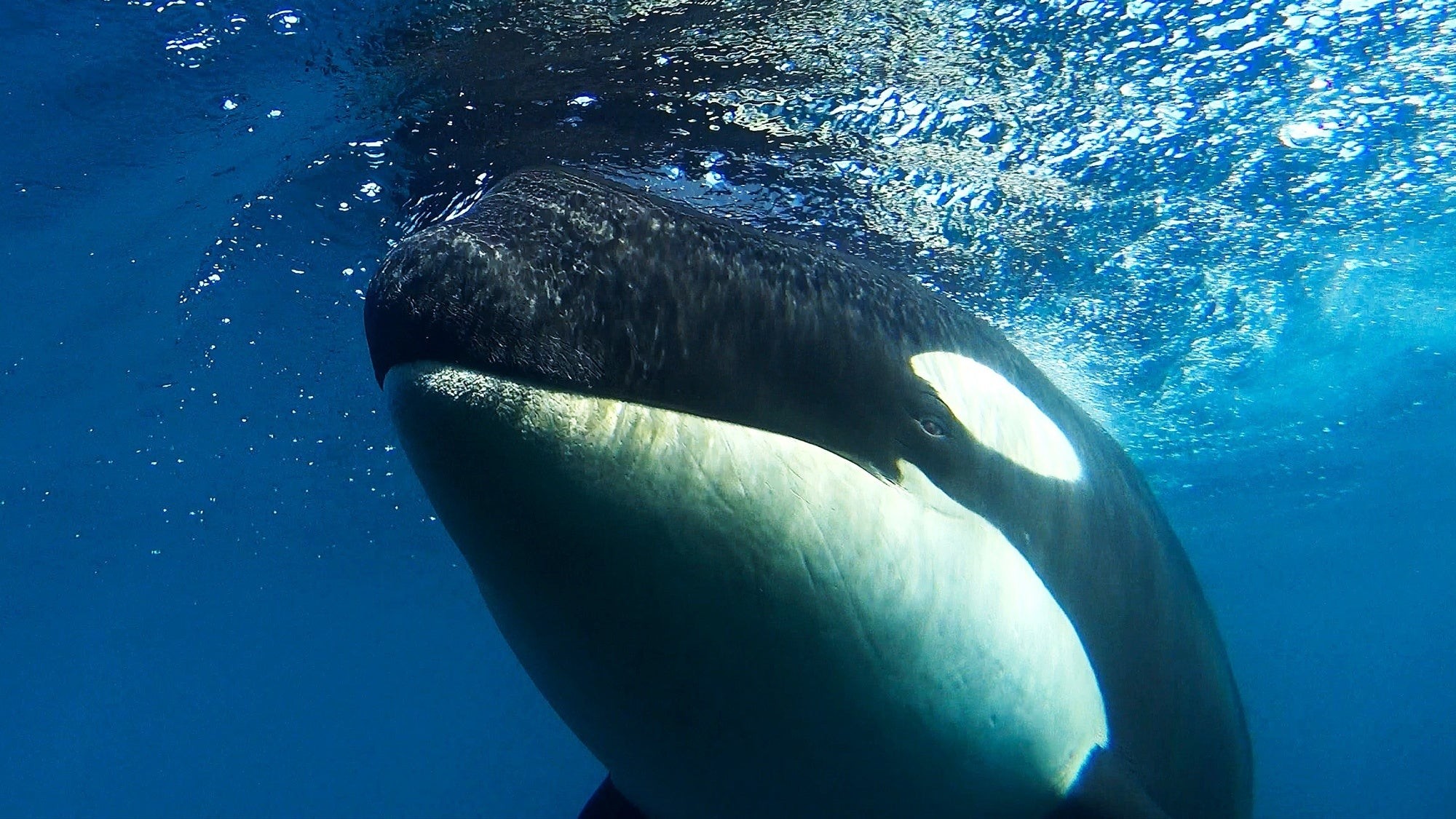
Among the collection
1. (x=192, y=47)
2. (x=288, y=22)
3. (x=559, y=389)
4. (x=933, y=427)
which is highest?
(x=559, y=389)

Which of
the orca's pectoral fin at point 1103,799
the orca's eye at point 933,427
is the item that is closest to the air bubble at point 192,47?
the orca's eye at point 933,427

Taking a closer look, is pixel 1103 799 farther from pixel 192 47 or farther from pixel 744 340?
pixel 192 47

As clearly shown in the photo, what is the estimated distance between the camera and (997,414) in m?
2.97

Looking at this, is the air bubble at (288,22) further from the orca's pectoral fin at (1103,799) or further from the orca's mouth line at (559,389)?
the orca's pectoral fin at (1103,799)

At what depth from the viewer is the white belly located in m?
1.90

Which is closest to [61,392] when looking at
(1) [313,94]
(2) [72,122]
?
(2) [72,122]

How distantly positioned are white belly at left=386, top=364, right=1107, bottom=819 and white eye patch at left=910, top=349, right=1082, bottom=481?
1.15 feet

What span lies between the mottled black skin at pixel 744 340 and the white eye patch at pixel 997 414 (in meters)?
0.05

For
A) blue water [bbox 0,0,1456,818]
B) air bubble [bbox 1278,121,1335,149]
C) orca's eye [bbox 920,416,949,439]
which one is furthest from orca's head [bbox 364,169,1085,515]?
air bubble [bbox 1278,121,1335,149]

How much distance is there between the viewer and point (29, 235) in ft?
36.5

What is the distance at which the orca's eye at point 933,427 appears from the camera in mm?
2508

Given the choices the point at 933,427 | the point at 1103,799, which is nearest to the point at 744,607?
the point at 933,427

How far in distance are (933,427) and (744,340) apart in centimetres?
69

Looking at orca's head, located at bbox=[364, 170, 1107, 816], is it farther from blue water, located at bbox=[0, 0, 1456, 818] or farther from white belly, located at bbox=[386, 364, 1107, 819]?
blue water, located at bbox=[0, 0, 1456, 818]
